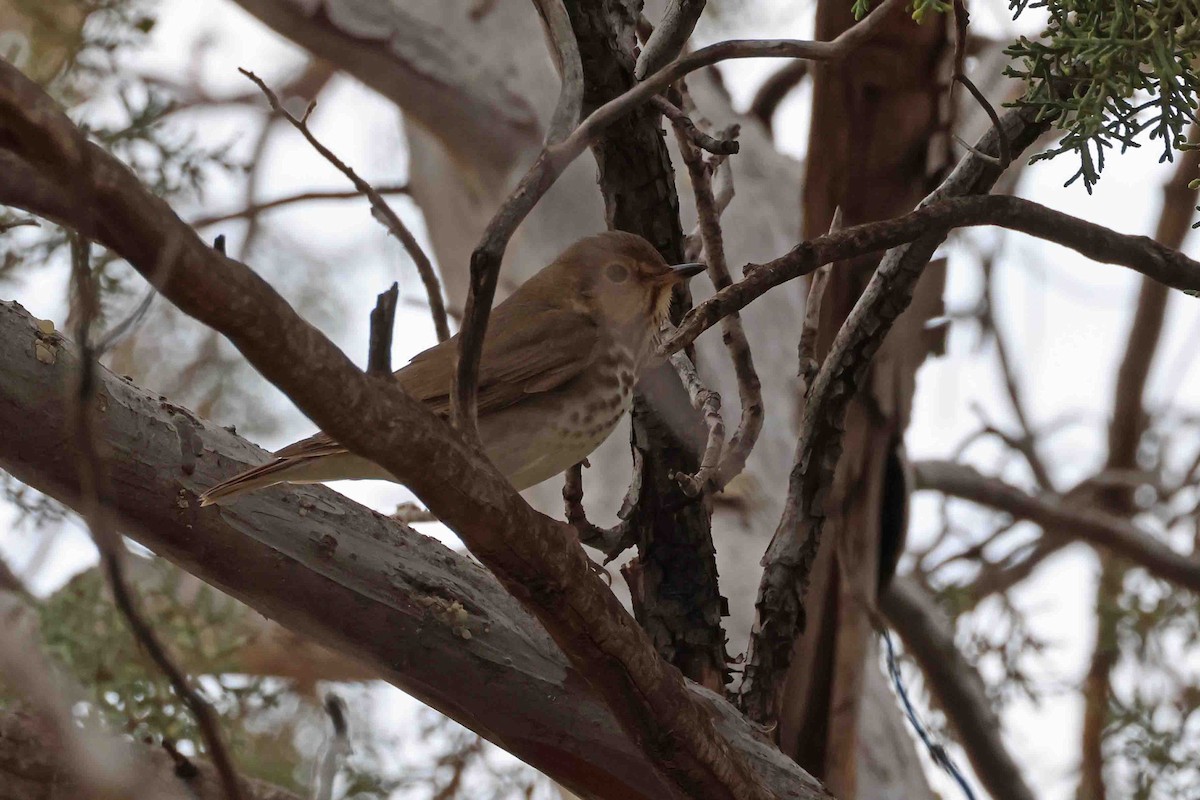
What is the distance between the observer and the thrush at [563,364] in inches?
107

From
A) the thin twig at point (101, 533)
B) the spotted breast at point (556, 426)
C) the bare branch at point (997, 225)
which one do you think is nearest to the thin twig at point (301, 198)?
the spotted breast at point (556, 426)

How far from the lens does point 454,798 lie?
488 cm

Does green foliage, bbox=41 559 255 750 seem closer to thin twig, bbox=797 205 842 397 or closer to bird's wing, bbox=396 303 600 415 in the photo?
bird's wing, bbox=396 303 600 415

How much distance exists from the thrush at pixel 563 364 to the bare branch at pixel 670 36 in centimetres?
59

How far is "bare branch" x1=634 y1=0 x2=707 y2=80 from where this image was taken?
225 centimetres

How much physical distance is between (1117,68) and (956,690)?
303 centimetres

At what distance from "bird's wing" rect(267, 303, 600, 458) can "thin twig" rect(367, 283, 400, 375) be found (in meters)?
1.19

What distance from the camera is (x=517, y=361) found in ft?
9.50

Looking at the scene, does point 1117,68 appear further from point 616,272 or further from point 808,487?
point 616,272

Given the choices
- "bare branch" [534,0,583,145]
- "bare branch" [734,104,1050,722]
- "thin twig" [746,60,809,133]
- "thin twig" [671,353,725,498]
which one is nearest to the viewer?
"bare branch" [534,0,583,145]

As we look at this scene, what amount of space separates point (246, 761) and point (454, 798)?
789 millimetres

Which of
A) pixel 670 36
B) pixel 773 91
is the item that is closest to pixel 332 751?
pixel 670 36

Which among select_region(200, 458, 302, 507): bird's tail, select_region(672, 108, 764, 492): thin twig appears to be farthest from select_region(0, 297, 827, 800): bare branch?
select_region(672, 108, 764, 492): thin twig

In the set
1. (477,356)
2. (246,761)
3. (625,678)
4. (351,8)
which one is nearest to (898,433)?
(625,678)
